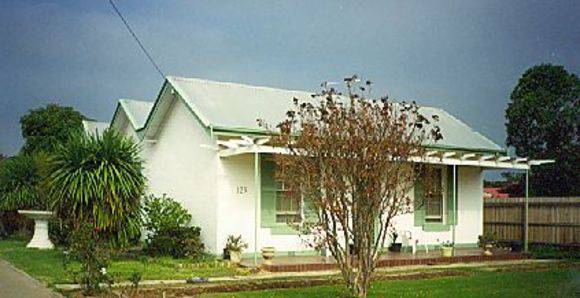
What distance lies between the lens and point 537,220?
23.6 m

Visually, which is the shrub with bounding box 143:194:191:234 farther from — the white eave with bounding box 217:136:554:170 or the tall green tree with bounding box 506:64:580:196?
the tall green tree with bounding box 506:64:580:196

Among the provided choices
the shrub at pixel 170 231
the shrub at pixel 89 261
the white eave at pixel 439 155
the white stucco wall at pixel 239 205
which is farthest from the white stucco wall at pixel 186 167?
the shrub at pixel 89 261

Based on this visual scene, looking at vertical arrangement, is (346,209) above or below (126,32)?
below

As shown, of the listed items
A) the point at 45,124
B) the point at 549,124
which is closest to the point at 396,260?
the point at 549,124

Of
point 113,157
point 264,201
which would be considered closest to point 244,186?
point 264,201

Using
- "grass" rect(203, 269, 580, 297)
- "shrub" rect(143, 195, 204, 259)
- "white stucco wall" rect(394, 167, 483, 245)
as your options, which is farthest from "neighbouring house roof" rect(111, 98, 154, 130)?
"grass" rect(203, 269, 580, 297)

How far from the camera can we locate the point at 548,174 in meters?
28.9

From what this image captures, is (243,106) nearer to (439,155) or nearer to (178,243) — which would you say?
(178,243)

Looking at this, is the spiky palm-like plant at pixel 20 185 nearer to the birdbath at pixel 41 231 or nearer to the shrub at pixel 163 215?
the birdbath at pixel 41 231

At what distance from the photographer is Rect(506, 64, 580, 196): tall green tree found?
27.5 m

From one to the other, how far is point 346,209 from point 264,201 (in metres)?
8.75

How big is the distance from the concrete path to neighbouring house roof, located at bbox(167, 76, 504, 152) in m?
5.92

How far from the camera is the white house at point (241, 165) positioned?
1848 cm

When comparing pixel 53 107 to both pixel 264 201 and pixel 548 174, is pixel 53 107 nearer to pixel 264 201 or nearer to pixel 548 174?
pixel 264 201
